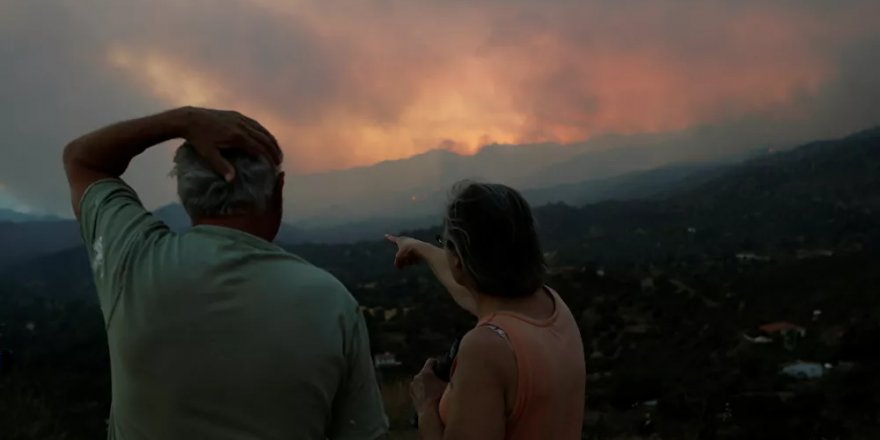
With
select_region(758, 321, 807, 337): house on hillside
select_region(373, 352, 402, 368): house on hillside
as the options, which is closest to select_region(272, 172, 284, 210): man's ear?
select_region(373, 352, 402, 368): house on hillside

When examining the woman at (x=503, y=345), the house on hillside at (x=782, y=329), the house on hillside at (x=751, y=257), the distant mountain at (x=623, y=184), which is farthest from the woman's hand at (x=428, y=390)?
the distant mountain at (x=623, y=184)

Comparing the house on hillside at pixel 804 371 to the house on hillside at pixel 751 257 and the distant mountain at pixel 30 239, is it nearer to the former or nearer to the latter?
the house on hillside at pixel 751 257

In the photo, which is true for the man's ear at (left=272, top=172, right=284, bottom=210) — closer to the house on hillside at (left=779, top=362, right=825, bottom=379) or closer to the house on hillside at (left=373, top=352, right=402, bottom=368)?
the house on hillside at (left=373, top=352, right=402, bottom=368)

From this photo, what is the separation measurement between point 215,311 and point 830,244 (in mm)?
61272

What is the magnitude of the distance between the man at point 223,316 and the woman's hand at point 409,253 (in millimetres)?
791

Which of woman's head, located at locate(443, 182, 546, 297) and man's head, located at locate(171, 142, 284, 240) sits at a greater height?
man's head, located at locate(171, 142, 284, 240)

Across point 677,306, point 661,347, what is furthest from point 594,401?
point 677,306

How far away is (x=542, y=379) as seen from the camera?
5.60 feet

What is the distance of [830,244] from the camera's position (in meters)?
56.9

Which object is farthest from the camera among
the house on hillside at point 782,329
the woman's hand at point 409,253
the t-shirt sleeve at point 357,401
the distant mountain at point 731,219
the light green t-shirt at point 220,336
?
the distant mountain at point 731,219

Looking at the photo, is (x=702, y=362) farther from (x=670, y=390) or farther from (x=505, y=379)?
(x=505, y=379)

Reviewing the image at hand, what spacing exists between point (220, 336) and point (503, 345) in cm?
54

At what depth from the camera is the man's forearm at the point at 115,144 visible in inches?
64.3

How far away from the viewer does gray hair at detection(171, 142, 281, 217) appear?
1545mm
